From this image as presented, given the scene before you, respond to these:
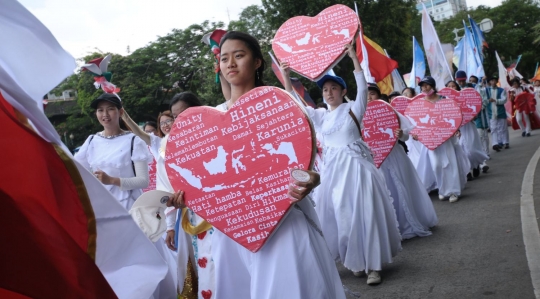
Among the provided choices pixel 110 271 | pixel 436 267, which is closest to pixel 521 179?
pixel 436 267

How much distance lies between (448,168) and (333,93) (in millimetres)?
4145

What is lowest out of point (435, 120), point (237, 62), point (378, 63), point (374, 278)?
point (374, 278)

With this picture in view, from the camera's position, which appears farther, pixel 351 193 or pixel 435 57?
pixel 435 57

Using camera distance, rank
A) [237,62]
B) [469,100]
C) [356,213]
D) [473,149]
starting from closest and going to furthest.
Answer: [237,62] < [356,213] < [469,100] < [473,149]

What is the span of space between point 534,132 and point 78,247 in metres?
20.3

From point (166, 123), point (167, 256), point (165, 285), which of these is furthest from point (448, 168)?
point (165, 285)

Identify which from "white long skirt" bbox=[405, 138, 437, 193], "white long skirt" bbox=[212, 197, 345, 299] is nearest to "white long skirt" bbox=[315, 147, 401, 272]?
"white long skirt" bbox=[212, 197, 345, 299]

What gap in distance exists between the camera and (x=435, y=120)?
905 centimetres

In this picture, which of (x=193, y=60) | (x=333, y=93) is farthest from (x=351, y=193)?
(x=193, y=60)

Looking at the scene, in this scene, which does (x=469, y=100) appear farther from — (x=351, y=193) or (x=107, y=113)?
(x=107, y=113)

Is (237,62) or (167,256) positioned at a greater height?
(237,62)

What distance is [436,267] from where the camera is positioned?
5.40 metres

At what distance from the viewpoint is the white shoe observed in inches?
203

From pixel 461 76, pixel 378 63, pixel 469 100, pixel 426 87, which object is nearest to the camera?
pixel 426 87
